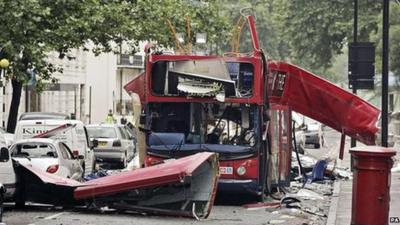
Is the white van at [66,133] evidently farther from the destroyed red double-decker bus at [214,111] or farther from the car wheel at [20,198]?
the car wheel at [20,198]

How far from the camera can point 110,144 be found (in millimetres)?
31500

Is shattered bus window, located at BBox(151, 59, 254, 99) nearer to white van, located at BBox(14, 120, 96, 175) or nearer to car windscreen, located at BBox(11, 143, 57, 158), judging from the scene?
car windscreen, located at BBox(11, 143, 57, 158)

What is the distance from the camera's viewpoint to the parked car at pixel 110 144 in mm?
31375

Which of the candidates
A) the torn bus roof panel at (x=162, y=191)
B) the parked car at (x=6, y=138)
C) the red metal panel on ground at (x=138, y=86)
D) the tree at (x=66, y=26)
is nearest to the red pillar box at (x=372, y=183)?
the torn bus roof panel at (x=162, y=191)

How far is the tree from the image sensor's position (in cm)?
2634

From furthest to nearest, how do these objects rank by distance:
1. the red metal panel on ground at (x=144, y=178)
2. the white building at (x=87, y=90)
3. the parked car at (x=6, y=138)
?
the white building at (x=87, y=90) → the parked car at (x=6, y=138) → the red metal panel on ground at (x=144, y=178)

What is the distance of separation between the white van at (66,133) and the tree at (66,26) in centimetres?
204

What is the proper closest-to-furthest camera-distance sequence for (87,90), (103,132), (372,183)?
1. (372,183)
2. (103,132)
3. (87,90)

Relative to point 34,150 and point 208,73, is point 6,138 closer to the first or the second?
point 34,150

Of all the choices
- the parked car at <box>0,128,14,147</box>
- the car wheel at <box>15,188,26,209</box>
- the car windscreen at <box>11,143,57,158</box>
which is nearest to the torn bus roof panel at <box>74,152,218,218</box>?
the car wheel at <box>15,188,26,209</box>

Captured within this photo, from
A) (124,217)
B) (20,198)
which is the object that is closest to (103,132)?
(20,198)

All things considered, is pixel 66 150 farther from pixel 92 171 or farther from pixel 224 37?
pixel 224 37

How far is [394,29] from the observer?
43.9 m

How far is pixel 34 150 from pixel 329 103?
6.66m
